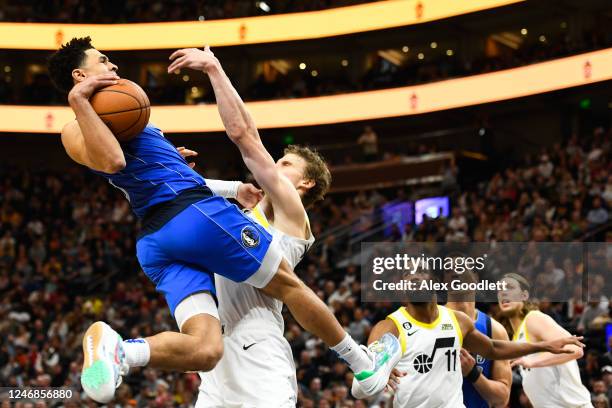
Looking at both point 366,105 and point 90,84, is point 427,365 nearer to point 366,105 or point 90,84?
point 90,84

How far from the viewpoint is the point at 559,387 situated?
27.1 ft

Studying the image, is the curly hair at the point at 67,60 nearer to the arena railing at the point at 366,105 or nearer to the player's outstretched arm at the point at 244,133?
the player's outstretched arm at the point at 244,133

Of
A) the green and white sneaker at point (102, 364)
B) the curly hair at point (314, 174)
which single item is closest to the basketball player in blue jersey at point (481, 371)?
the curly hair at point (314, 174)

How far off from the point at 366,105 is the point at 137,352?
72.9 feet

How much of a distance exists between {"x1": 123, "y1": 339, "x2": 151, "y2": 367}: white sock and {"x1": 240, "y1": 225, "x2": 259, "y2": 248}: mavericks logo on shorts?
788mm

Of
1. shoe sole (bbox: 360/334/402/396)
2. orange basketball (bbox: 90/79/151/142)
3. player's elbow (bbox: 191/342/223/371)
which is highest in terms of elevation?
orange basketball (bbox: 90/79/151/142)

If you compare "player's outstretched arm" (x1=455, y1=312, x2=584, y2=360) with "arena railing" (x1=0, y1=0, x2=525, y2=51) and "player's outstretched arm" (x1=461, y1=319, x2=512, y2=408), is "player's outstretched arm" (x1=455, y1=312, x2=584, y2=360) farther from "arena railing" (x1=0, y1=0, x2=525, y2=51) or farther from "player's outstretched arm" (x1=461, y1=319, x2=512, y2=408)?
"arena railing" (x1=0, y1=0, x2=525, y2=51)

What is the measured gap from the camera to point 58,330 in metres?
18.9

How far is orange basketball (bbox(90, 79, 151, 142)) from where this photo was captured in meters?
5.15

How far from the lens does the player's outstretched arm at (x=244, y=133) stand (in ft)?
18.1

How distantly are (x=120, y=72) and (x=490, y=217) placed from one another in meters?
16.3

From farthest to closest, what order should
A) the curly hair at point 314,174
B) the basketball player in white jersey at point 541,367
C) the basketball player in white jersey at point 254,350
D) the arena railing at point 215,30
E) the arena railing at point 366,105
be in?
the arena railing at point 215,30
the arena railing at point 366,105
the basketball player in white jersey at point 541,367
the curly hair at point 314,174
the basketball player in white jersey at point 254,350

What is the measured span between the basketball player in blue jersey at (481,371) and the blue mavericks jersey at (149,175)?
2772 mm

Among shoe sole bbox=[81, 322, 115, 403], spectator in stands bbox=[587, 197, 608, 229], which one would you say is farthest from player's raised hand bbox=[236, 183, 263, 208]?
spectator in stands bbox=[587, 197, 608, 229]
